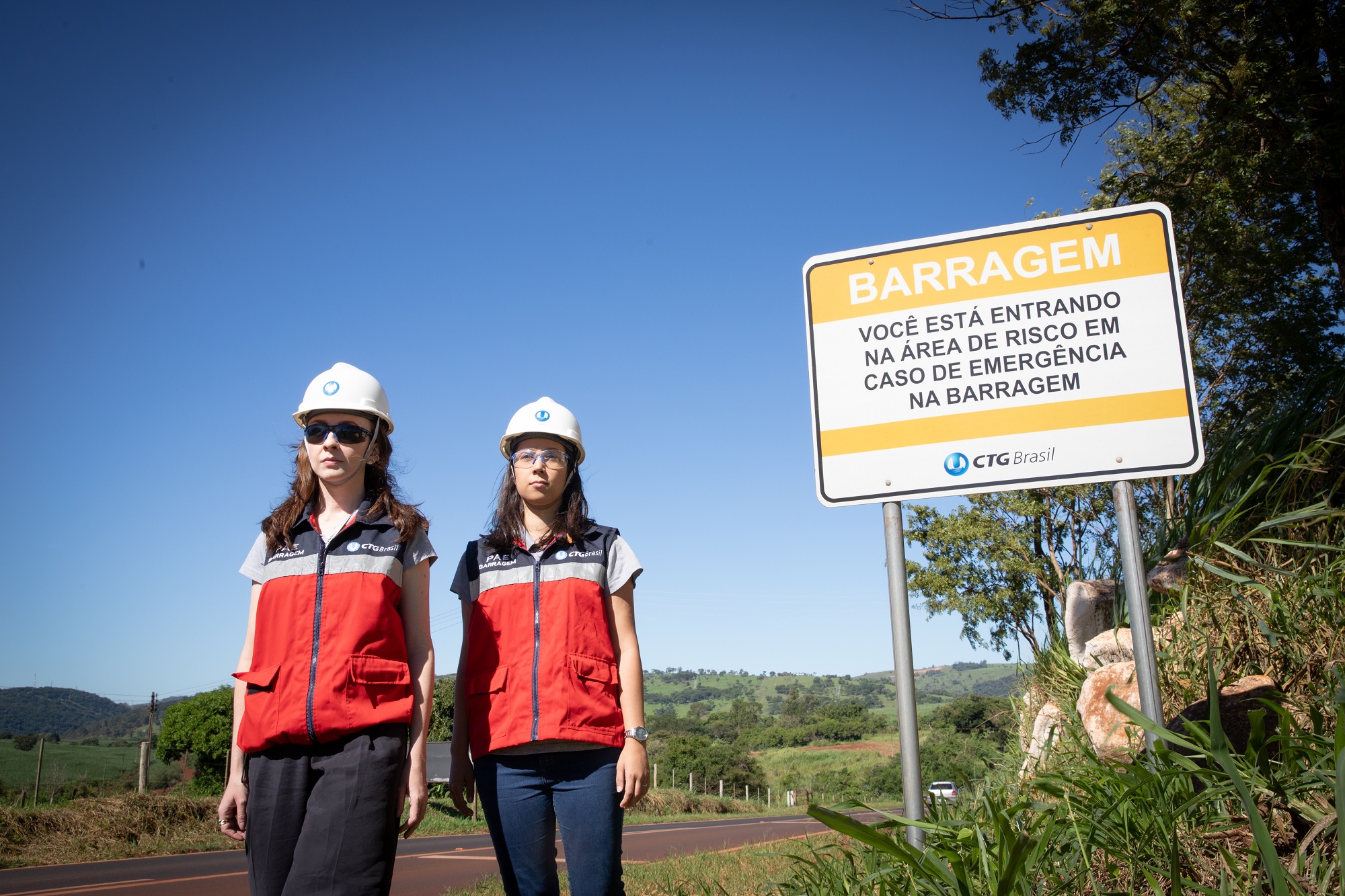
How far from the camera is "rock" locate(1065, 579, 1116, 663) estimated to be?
438 centimetres

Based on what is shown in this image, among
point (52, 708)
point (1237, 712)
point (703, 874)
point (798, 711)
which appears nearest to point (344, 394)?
point (1237, 712)

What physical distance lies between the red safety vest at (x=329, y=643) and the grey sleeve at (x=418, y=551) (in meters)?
0.02

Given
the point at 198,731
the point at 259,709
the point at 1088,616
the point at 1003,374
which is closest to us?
the point at 259,709

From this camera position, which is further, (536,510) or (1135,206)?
(536,510)

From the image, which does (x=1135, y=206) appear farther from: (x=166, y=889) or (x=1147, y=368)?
(x=166, y=889)

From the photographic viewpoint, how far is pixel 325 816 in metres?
2.16

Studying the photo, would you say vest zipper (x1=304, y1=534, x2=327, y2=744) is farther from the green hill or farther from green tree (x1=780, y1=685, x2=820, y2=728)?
the green hill

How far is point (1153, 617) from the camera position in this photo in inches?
143

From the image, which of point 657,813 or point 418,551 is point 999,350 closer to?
point 418,551

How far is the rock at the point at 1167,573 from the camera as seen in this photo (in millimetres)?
3723

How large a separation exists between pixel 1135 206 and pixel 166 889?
31.3 feet

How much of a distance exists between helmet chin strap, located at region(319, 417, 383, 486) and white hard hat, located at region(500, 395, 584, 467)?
0.45 m

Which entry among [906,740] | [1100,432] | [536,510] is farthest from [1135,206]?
[536,510]

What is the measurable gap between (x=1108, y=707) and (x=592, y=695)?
2.10m
